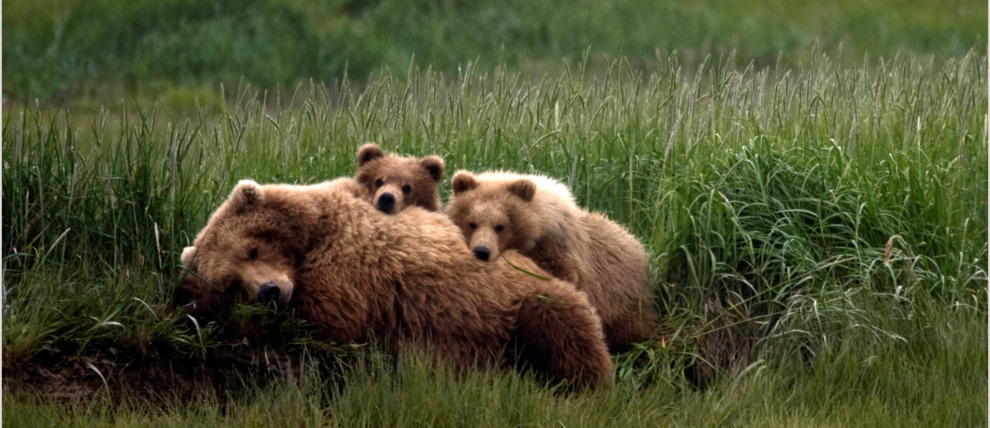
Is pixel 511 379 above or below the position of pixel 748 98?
below

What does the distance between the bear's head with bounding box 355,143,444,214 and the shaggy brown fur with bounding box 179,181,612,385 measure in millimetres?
789

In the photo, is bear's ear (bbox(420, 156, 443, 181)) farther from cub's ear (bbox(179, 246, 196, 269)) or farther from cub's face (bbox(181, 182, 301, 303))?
cub's ear (bbox(179, 246, 196, 269))

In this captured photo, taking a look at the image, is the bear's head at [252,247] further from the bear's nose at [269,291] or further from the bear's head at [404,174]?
the bear's head at [404,174]

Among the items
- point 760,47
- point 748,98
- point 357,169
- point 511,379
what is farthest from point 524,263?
point 760,47

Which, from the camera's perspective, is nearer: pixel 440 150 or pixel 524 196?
pixel 524 196

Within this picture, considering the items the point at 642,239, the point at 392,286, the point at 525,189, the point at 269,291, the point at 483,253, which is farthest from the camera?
the point at 642,239

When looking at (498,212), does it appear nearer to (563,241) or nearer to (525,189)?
(525,189)

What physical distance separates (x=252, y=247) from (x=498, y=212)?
121 cm

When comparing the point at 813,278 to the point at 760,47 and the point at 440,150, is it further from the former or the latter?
the point at 760,47

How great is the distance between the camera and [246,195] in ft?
14.8

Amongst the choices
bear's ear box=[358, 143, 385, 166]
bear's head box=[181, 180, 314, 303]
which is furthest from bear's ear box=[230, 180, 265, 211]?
bear's ear box=[358, 143, 385, 166]

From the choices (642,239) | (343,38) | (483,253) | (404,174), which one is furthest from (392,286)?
(343,38)

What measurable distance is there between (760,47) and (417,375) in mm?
18023

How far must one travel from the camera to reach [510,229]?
200 inches
